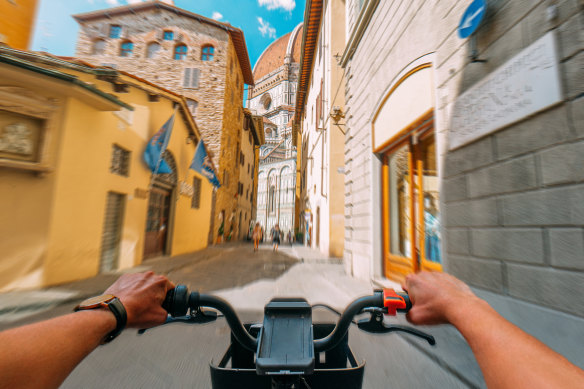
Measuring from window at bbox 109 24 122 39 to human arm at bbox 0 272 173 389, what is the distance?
26823 millimetres

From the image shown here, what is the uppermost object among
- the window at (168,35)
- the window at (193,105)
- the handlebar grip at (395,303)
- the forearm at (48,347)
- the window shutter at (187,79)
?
the window at (168,35)

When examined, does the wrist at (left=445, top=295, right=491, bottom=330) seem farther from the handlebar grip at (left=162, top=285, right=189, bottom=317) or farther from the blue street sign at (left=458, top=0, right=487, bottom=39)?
the blue street sign at (left=458, top=0, right=487, bottom=39)

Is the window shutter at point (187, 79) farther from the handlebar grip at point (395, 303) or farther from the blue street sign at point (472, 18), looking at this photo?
the handlebar grip at point (395, 303)

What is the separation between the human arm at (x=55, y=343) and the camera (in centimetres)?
61

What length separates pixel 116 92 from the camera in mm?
7555

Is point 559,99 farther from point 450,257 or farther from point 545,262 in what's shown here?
point 450,257

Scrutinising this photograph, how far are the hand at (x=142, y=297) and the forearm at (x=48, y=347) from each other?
0.10 meters

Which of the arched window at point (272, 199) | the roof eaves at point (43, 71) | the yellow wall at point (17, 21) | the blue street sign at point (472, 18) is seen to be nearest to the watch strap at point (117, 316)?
the blue street sign at point (472, 18)

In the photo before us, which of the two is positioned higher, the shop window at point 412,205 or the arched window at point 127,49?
the arched window at point 127,49


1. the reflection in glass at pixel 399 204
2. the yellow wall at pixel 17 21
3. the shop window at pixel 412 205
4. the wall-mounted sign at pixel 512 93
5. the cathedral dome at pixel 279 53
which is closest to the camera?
the wall-mounted sign at pixel 512 93

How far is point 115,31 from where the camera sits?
69.7 feet

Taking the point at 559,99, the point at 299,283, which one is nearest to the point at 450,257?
the point at 559,99

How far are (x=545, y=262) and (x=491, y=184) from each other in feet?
2.80

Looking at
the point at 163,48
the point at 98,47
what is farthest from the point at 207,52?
the point at 98,47
